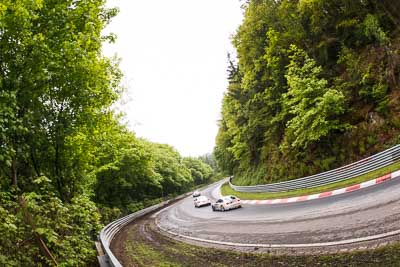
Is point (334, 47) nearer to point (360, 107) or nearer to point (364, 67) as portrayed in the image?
point (364, 67)

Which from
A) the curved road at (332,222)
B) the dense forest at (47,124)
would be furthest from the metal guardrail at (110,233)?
the curved road at (332,222)

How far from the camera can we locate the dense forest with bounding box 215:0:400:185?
21.4 metres

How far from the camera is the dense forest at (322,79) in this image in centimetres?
2144

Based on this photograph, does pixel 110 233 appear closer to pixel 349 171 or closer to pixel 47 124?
pixel 47 124

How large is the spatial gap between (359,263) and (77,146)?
9.04 meters

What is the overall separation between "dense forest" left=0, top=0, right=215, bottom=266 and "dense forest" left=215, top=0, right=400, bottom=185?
17.0m

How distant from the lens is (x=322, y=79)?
2286 cm

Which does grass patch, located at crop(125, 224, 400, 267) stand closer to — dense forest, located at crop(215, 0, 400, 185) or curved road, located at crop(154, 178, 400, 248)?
curved road, located at crop(154, 178, 400, 248)

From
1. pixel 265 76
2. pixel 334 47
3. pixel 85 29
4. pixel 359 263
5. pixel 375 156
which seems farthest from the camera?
pixel 265 76

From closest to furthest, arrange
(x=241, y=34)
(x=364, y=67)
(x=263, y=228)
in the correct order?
(x=263, y=228), (x=364, y=67), (x=241, y=34)

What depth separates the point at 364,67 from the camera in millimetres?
22656

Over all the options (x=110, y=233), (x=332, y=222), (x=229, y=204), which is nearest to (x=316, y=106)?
(x=229, y=204)

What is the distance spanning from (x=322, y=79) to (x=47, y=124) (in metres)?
19.1

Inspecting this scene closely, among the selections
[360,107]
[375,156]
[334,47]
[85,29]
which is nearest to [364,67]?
[360,107]
